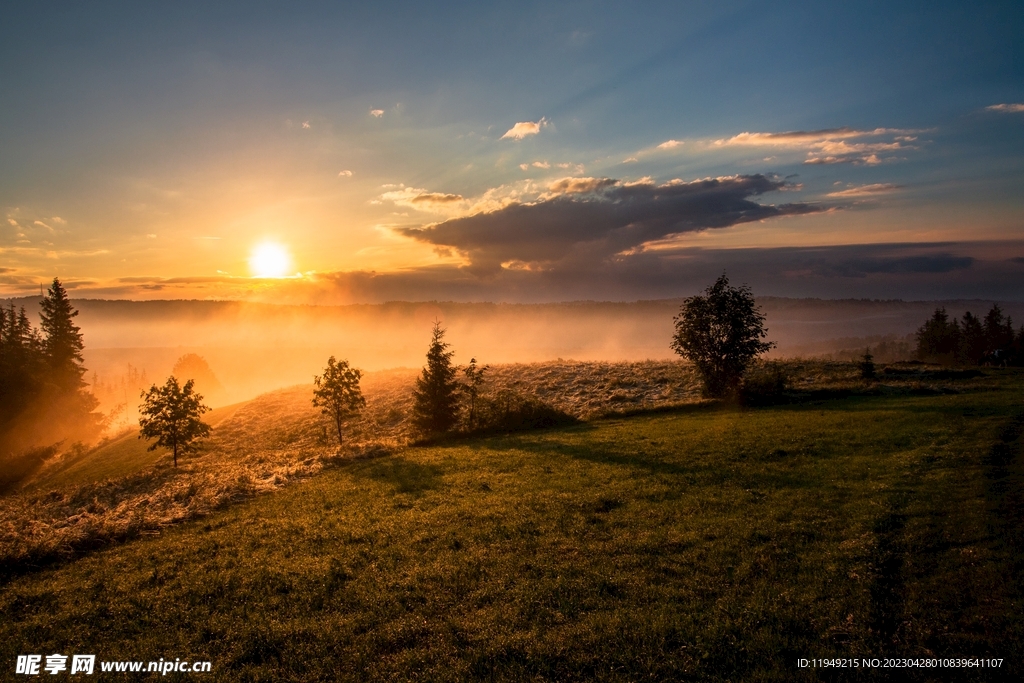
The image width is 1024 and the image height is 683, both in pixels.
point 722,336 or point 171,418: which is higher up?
point 722,336

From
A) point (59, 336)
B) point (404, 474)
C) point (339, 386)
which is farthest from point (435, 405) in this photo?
point (59, 336)

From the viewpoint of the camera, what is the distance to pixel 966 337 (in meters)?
101

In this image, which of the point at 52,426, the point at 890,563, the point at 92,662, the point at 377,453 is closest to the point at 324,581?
the point at 92,662

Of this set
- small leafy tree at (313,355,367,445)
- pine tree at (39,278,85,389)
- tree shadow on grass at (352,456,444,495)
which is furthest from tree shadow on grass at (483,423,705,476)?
pine tree at (39,278,85,389)

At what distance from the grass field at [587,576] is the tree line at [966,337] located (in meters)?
97.0

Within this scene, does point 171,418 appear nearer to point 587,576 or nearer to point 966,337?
point 587,576

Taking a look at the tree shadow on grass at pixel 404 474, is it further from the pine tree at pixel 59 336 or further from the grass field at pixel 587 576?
the pine tree at pixel 59 336

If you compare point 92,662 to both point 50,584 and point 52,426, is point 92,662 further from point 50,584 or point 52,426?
point 52,426

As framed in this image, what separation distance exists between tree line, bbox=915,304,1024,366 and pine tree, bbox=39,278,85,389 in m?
150

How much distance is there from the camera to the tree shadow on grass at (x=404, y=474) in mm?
25798

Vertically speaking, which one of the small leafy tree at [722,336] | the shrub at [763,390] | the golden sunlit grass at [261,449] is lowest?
the golden sunlit grass at [261,449]

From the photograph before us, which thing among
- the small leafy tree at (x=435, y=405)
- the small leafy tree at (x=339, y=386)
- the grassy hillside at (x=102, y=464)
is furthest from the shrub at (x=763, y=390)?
the grassy hillside at (x=102, y=464)

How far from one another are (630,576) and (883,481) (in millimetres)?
14247

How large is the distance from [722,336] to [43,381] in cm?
8745
